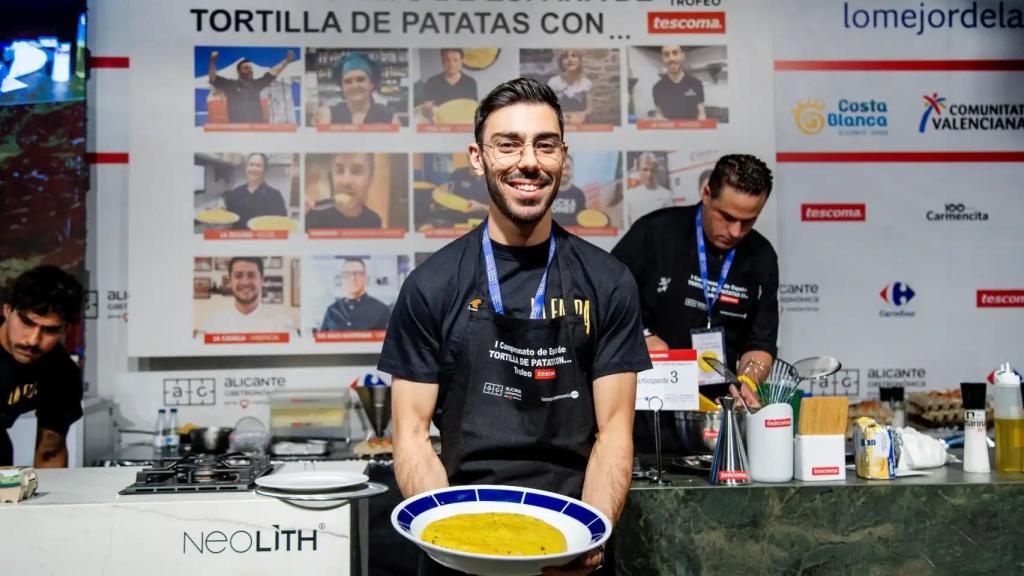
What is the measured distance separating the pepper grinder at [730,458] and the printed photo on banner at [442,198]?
2.06 m

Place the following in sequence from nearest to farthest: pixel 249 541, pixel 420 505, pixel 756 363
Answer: pixel 420 505 < pixel 249 541 < pixel 756 363

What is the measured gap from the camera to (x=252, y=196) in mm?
4207

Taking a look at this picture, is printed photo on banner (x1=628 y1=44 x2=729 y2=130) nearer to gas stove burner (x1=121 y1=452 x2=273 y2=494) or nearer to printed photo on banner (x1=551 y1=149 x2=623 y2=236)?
printed photo on banner (x1=551 y1=149 x2=623 y2=236)

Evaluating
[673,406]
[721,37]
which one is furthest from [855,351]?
[673,406]

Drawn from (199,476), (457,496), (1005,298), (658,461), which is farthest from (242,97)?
(1005,298)

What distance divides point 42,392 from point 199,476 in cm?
191

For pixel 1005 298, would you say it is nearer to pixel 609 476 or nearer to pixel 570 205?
pixel 570 205

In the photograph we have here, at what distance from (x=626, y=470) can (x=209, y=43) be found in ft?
10.5

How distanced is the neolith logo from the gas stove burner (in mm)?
130

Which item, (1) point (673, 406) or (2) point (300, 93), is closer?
(1) point (673, 406)

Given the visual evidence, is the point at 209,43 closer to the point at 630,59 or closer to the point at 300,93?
the point at 300,93

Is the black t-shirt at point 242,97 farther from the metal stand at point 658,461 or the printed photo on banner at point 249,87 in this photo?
the metal stand at point 658,461

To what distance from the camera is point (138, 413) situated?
4.25 metres

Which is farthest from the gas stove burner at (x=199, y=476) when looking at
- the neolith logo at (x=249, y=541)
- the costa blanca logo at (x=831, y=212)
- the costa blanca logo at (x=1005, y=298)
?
the costa blanca logo at (x=1005, y=298)
